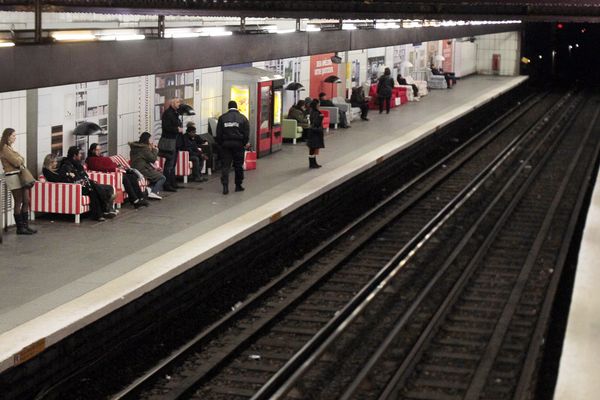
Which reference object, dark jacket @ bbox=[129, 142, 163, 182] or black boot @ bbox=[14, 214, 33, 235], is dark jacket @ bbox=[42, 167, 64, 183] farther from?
dark jacket @ bbox=[129, 142, 163, 182]

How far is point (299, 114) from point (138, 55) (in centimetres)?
1369

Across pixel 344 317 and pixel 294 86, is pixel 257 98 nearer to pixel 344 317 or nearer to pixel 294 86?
pixel 294 86

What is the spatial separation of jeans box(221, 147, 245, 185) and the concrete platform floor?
0.27 m

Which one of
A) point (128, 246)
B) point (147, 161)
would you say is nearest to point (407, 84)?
point (147, 161)

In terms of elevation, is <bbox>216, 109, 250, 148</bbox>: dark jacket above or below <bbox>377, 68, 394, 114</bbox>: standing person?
below

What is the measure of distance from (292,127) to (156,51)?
13.0m

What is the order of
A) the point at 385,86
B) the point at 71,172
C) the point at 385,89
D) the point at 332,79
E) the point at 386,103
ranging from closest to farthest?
the point at 71,172, the point at 332,79, the point at 385,86, the point at 385,89, the point at 386,103

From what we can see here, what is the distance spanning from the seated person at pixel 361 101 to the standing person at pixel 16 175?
728 inches

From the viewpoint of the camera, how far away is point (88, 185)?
1563 cm

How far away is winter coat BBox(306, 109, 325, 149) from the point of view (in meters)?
21.1

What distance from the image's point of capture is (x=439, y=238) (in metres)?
18.2

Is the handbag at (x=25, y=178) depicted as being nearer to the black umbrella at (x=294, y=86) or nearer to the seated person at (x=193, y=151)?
the seated person at (x=193, y=151)

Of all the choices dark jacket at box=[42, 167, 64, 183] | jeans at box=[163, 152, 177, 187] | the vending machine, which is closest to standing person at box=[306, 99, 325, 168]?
the vending machine

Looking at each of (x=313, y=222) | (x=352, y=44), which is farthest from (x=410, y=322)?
(x=352, y=44)
